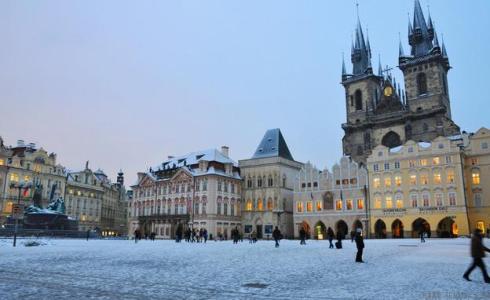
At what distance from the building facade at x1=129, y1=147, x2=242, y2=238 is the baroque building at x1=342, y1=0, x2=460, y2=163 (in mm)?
27023

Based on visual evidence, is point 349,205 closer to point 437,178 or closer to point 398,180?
point 398,180

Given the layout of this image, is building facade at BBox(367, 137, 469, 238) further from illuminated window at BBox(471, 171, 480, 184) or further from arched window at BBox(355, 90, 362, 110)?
arched window at BBox(355, 90, 362, 110)

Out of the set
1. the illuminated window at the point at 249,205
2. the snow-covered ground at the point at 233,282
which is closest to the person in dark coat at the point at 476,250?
the snow-covered ground at the point at 233,282

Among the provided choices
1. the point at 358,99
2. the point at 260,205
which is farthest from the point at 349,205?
the point at 358,99

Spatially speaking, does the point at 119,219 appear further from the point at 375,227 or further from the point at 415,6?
the point at 415,6

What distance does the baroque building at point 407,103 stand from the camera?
251 feet

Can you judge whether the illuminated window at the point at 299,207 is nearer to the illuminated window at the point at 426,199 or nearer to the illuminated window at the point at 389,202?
the illuminated window at the point at 389,202

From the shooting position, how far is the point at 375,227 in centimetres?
6156

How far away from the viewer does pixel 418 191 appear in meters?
58.3

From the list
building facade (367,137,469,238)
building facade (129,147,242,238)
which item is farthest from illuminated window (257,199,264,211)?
building facade (367,137,469,238)

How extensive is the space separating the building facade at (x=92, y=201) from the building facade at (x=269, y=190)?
1643 inches

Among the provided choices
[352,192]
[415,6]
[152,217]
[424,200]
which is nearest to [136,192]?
[152,217]

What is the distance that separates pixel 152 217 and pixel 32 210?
99.1 feet

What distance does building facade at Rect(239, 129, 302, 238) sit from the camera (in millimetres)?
70750
